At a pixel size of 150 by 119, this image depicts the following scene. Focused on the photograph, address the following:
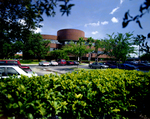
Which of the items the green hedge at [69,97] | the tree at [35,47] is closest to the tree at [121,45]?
the green hedge at [69,97]

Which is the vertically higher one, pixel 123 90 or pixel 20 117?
pixel 123 90

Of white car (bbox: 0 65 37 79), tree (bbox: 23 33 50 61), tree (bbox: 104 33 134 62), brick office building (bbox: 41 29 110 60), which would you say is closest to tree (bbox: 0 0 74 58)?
white car (bbox: 0 65 37 79)

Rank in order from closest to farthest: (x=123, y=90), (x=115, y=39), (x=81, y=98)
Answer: (x=81, y=98), (x=123, y=90), (x=115, y=39)

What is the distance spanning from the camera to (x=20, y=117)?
2.27m

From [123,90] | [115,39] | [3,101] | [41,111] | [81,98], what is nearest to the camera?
[41,111]

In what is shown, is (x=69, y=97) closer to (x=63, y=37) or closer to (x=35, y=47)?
(x=35, y=47)

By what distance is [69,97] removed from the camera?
2.48m

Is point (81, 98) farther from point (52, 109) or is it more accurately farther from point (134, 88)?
point (134, 88)

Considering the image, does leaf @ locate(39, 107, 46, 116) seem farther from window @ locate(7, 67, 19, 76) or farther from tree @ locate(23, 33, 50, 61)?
tree @ locate(23, 33, 50, 61)

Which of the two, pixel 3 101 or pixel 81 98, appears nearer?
pixel 3 101

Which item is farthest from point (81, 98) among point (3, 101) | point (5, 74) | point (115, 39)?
point (115, 39)

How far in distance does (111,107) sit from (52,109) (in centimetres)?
161

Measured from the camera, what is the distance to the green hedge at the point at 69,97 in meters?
2.21

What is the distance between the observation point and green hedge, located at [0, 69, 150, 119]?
2207 mm
